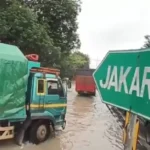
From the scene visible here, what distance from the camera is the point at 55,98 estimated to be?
904cm

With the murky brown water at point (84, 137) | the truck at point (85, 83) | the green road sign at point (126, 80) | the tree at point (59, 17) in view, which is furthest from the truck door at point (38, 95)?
the truck at point (85, 83)

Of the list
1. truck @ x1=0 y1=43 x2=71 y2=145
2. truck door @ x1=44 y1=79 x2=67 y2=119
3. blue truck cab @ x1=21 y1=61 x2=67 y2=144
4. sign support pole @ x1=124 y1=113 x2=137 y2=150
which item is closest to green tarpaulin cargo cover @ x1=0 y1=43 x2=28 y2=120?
truck @ x1=0 y1=43 x2=71 y2=145

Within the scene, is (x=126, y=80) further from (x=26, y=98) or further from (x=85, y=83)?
(x=85, y=83)

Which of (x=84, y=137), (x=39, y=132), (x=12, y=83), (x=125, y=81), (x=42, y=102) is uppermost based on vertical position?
(x=125, y=81)

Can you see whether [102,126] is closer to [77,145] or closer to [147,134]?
[77,145]

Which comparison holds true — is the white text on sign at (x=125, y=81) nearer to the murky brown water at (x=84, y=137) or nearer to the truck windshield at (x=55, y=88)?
the murky brown water at (x=84, y=137)

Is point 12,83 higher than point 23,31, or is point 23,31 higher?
point 23,31

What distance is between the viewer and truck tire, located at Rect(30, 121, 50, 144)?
8383 mm

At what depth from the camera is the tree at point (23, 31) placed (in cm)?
1764

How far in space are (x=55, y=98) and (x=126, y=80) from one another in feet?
23.1

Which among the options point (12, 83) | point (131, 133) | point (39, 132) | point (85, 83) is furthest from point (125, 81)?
point (85, 83)

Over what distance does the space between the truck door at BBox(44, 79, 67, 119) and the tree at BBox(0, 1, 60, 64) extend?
8.78 metres

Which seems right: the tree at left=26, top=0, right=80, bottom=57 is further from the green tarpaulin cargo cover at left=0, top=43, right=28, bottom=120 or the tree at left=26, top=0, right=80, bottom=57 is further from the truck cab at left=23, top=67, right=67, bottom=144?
the green tarpaulin cargo cover at left=0, top=43, right=28, bottom=120

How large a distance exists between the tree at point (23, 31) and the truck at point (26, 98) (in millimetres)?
9039
